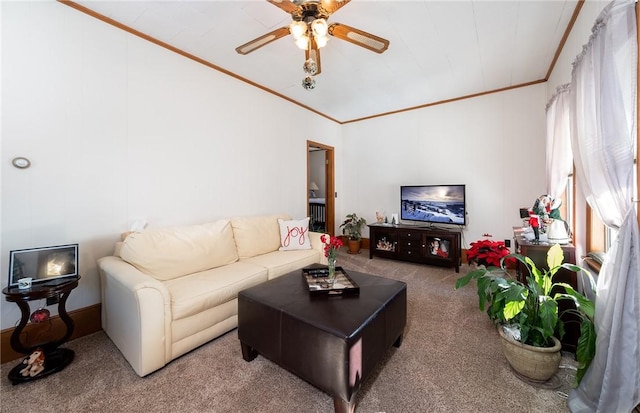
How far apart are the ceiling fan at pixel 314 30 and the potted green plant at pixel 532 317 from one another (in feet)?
5.82

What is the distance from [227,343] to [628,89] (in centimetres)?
292

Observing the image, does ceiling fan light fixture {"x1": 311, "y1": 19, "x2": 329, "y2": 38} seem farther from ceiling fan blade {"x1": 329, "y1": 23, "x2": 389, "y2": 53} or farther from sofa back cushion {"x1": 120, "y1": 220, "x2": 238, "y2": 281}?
sofa back cushion {"x1": 120, "y1": 220, "x2": 238, "y2": 281}

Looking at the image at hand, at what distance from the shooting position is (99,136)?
82.4 inches

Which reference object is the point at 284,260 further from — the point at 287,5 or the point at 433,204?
the point at 433,204

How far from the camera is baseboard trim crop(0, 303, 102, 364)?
169cm

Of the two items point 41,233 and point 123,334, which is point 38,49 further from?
point 123,334

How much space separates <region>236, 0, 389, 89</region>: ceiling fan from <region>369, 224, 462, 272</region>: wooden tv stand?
2.74m

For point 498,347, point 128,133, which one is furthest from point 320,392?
point 128,133

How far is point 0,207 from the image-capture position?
66.4 inches

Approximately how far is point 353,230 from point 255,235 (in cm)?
235

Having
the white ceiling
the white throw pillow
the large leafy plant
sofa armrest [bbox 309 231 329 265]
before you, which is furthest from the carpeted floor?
the white ceiling

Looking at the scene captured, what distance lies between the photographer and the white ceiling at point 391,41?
197 centimetres

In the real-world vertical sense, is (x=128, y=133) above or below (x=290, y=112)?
below

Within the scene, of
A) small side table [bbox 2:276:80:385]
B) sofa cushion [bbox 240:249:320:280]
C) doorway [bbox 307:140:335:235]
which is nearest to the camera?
small side table [bbox 2:276:80:385]
